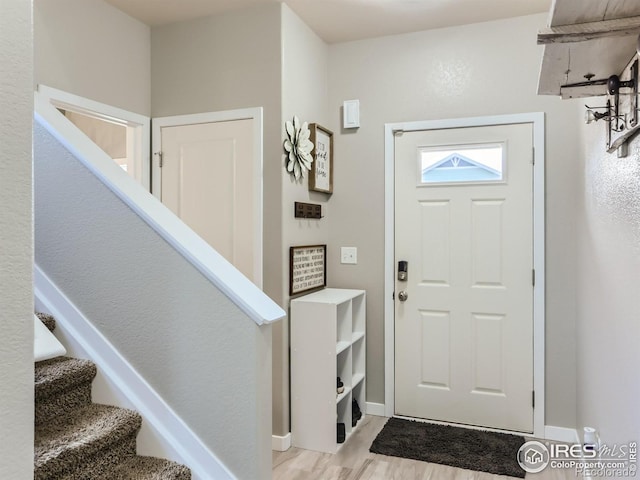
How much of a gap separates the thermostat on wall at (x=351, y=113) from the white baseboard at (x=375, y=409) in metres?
1.98

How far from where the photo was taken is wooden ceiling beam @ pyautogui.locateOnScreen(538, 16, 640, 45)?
1.22m

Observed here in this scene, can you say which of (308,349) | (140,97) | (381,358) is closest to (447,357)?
(381,358)

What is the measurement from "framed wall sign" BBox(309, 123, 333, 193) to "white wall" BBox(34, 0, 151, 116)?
3.79ft

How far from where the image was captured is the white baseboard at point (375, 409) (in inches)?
136

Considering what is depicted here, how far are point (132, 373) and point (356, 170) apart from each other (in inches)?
83.9

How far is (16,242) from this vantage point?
101 centimetres

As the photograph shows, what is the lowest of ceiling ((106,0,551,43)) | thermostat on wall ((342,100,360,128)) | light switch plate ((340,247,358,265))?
light switch plate ((340,247,358,265))

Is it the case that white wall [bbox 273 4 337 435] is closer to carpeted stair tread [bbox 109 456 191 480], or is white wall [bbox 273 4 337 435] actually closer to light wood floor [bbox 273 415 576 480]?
light wood floor [bbox 273 415 576 480]

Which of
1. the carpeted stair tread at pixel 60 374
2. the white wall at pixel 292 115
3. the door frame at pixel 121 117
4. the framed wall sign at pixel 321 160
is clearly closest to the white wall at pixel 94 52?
the door frame at pixel 121 117

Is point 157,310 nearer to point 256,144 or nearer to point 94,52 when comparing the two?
point 256,144

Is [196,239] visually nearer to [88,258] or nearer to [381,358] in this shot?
[88,258]

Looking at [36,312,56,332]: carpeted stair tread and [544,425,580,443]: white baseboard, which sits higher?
[36,312,56,332]: carpeted stair tread

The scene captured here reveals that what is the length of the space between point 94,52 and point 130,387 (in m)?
2.01

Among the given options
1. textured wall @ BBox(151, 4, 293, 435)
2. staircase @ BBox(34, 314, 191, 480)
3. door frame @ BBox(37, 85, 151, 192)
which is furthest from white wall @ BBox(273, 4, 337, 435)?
staircase @ BBox(34, 314, 191, 480)
